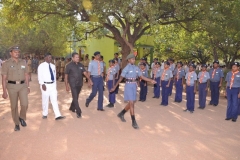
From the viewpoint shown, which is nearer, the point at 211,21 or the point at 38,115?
the point at 38,115

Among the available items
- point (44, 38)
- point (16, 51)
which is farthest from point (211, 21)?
point (44, 38)

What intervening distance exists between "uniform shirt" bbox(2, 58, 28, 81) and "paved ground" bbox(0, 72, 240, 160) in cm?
118

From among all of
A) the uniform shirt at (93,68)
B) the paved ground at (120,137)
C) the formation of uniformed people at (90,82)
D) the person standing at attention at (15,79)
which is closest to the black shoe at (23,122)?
the formation of uniformed people at (90,82)

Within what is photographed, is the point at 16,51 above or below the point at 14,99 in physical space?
above

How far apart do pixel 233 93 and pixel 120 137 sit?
356cm

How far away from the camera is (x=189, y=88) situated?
830 centimetres

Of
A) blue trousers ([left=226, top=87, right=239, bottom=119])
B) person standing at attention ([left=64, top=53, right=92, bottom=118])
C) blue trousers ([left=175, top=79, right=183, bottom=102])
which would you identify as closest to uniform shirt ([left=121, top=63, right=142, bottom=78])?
person standing at attention ([left=64, top=53, right=92, bottom=118])

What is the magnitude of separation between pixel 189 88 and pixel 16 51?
5237mm

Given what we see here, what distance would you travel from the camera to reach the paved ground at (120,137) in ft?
14.8

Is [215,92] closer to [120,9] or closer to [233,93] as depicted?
[233,93]

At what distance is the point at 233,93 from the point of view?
23.2 ft

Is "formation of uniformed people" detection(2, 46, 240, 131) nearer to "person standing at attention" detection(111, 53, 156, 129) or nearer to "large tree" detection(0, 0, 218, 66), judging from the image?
"person standing at attention" detection(111, 53, 156, 129)

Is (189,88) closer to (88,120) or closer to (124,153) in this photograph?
(88,120)

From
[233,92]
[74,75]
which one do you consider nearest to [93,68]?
[74,75]
